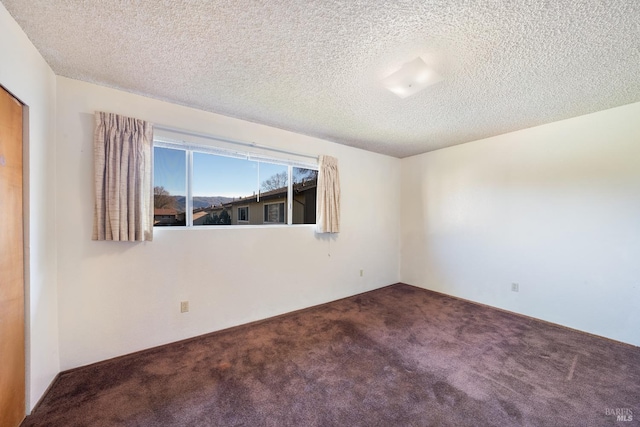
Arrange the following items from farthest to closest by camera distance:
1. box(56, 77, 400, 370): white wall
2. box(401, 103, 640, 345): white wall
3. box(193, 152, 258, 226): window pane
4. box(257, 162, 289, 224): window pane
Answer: box(257, 162, 289, 224): window pane, box(193, 152, 258, 226): window pane, box(401, 103, 640, 345): white wall, box(56, 77, 400, 370): white wall

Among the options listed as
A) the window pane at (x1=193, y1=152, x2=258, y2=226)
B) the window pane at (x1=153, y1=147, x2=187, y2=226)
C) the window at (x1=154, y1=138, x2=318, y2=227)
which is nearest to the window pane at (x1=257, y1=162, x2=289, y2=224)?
the window at (x1=154, y1=138, x2=318, y2=227)

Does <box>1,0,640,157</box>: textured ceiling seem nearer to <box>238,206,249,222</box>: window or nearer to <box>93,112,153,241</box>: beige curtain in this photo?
<box>93,112,153,241</box>: beige curtain

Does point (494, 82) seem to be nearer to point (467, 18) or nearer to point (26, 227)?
point (467, 18)

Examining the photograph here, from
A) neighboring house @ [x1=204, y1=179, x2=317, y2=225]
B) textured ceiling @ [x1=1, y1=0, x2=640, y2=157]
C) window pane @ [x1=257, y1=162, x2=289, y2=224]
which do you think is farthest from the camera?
window pane @ [x1=257, y1=162, x2=289, y2=224]

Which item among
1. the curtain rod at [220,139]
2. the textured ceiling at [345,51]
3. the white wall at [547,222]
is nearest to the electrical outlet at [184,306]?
the curtain rod at [220,139]

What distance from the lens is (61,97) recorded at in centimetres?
185

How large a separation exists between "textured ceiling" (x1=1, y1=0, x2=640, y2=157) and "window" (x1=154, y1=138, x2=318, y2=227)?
55 centimetres

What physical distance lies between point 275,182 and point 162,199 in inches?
49.7

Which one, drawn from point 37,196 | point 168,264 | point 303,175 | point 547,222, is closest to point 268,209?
point 303,175

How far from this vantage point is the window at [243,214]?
2.76 m

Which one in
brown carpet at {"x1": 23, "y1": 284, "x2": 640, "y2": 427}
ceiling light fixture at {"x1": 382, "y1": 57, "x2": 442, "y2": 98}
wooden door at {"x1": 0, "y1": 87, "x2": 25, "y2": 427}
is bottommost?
brown carpet at {"x1": 23, "y1": 284, "x2": 640, "y2": 427}

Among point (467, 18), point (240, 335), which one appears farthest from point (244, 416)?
point (467, 18)

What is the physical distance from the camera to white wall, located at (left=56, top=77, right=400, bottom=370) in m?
1.88

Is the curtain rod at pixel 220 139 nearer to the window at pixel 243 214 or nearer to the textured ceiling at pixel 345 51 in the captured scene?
the textured ceiling at pixel 345 51
